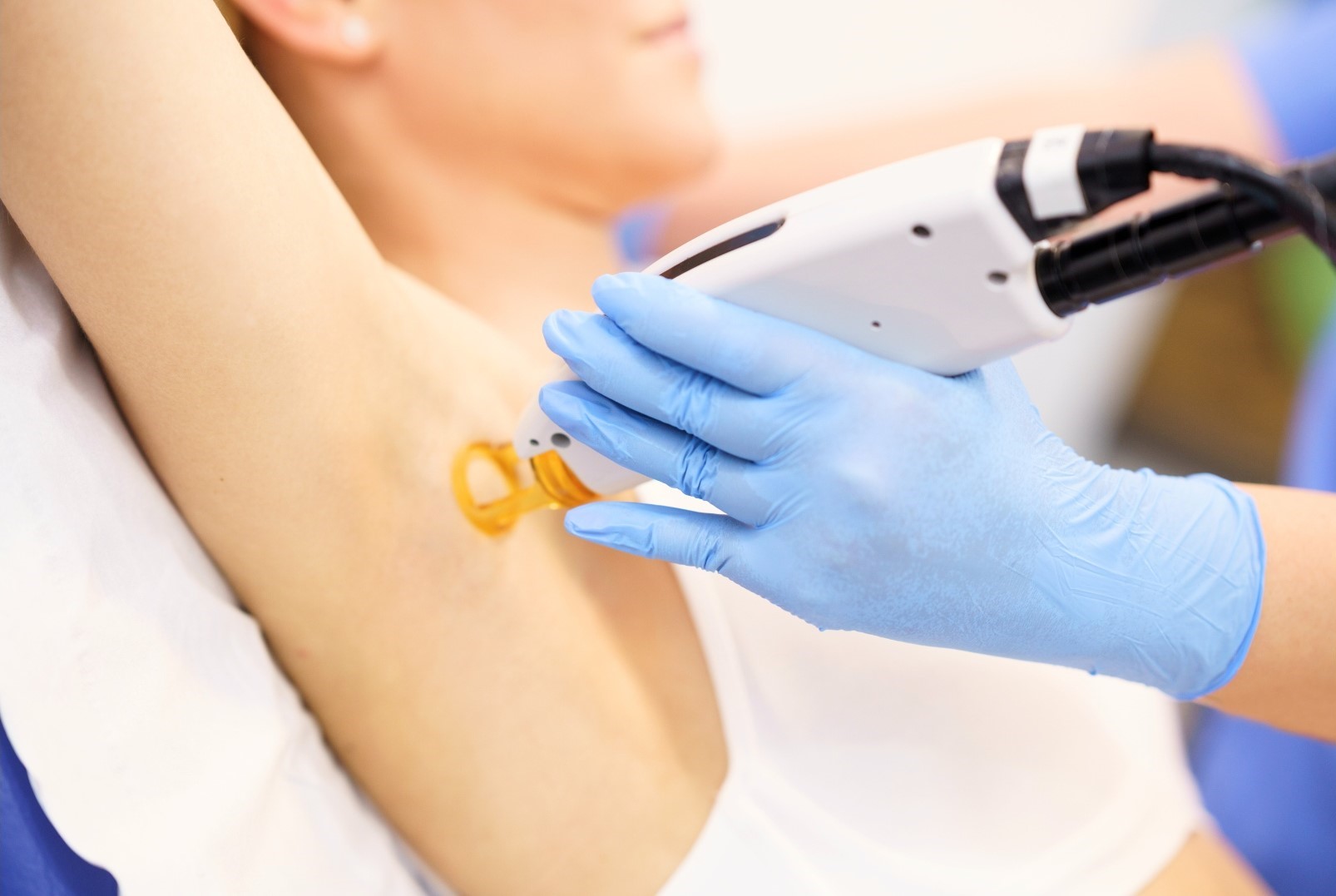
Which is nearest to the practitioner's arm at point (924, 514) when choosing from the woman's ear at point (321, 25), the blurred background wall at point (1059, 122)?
the woman's ear at point (321, 25)

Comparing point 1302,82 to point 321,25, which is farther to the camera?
point 1302,82

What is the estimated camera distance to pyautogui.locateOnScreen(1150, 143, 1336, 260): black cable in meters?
0.46

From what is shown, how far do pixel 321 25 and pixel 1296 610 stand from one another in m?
0.87

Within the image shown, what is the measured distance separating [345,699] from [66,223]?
37 centimetres

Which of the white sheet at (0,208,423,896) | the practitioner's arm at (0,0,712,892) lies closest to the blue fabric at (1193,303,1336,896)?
the practitioner's arm at (0,0,712,892)

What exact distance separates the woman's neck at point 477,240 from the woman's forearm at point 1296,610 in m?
0.60

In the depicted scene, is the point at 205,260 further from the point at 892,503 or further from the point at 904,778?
the point at 904,778

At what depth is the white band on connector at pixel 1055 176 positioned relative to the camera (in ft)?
1.60

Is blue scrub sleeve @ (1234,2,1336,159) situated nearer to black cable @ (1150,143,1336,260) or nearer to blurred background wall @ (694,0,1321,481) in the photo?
blurred background wall @ (694,0,1321,481)

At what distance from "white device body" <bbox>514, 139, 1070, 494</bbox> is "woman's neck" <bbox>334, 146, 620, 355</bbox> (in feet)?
1.24

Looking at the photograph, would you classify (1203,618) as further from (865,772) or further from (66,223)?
(66,223)

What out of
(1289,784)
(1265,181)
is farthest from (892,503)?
(1289,784)

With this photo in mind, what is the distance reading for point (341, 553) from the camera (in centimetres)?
70

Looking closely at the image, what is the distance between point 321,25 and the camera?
2.90ft
